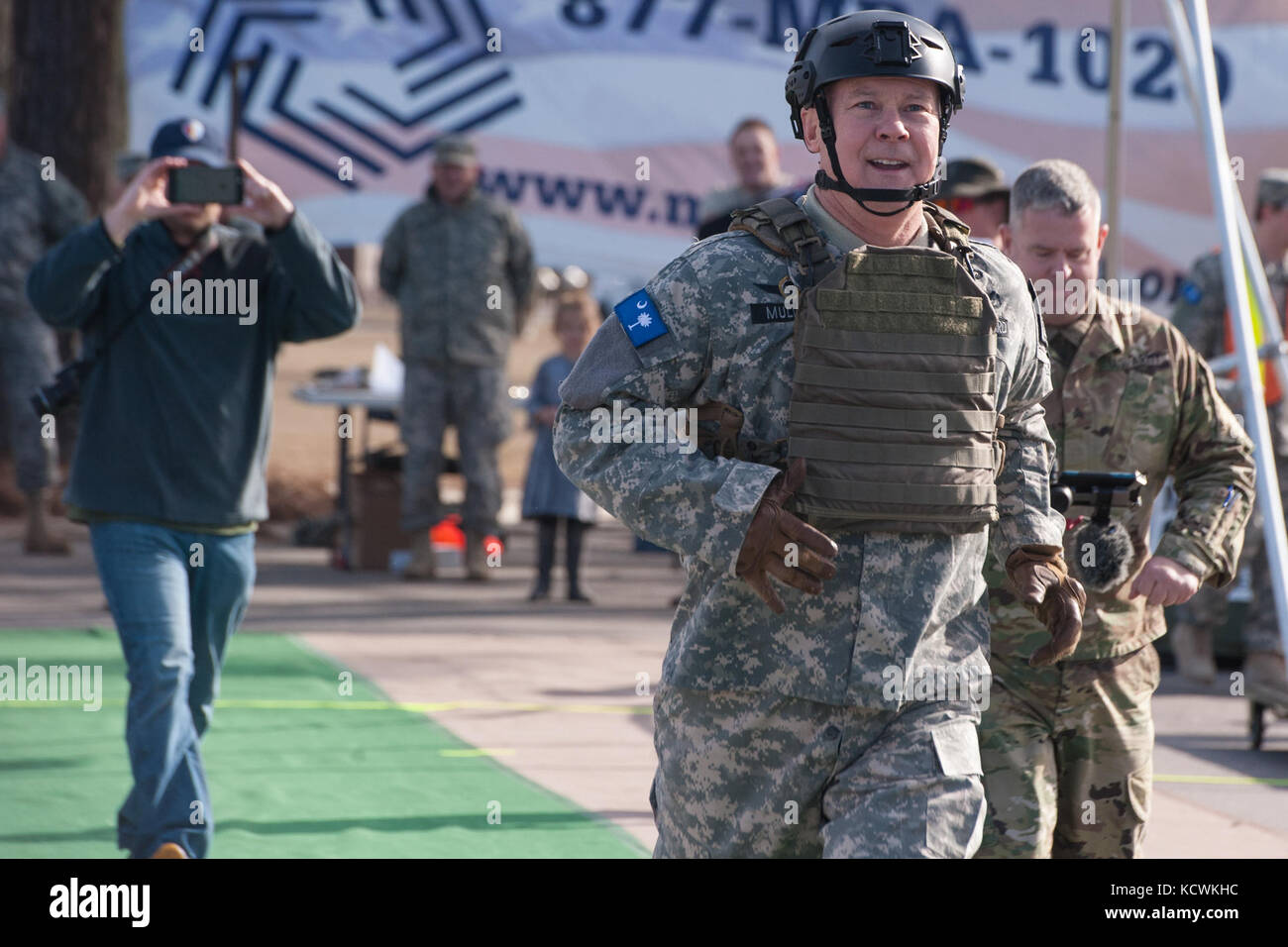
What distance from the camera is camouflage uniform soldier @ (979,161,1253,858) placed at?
4.39 m

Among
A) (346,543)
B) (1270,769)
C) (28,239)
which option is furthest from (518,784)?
(28,239)

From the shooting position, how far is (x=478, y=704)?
824 centimetres

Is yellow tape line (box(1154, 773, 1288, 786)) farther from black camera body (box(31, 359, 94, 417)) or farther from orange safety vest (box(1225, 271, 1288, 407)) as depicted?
Answer: black camera body (box(31, 359, 94, 417))

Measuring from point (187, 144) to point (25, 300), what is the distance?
6.86 metres

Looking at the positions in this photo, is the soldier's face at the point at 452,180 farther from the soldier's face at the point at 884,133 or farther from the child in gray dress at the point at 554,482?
the soldier's face at the point at 884,133

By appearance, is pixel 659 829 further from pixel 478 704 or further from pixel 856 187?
pixel 478 704

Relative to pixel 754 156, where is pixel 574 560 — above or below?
below

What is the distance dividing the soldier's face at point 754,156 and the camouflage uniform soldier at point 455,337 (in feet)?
8.04

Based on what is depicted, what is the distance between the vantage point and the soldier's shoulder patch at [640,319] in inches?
133

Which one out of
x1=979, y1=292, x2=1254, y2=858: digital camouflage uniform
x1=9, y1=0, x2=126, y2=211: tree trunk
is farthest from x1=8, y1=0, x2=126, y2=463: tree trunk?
x1=979, y1=292, x2=1254, y2=858: digital camouflage uniform

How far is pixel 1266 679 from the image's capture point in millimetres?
7875

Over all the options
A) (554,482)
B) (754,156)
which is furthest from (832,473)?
(554,482)

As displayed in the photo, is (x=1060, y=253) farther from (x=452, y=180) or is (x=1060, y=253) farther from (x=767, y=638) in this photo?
(x=452, y=180)

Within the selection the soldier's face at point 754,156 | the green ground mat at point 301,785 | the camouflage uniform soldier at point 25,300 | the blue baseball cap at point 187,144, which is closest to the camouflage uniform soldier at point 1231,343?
the soldier's face at point 754,156
